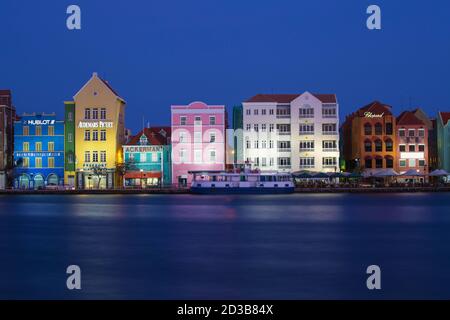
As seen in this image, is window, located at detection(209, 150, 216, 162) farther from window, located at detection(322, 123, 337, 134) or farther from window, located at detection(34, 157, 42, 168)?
window, located at detection(34, 157, 42, 168)

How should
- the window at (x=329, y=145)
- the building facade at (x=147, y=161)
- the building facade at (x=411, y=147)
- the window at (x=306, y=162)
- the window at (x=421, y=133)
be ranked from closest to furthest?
1. the building facade at (x=147, y=161)
2. the window at (x=329, y=145)
3. the window at (x=306, y=162)
4. the building facade at (x=411, y=147)
5. the window at (x=421, y=133)

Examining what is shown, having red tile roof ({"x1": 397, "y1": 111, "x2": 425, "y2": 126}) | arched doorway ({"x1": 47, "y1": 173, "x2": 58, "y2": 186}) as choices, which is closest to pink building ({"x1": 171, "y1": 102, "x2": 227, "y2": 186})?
arched doorway ({"x1": 47, "y1": 173, "x2": 58, "y2": 186})

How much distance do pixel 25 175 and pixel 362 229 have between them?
58.5 m

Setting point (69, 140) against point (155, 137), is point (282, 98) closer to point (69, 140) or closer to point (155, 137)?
point (155, 137)

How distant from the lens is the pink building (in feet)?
291

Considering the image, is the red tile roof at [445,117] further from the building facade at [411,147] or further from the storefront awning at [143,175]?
the storefront awning at [143,175]

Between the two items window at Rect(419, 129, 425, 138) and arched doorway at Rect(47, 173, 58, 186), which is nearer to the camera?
arched doorway at Rect(47, 173, 58, 186)

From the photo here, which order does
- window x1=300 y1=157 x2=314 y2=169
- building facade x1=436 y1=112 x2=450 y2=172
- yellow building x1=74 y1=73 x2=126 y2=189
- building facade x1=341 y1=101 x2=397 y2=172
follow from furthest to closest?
building facade x1=436 y1=112 x2=450 y2=172 → building facade x1=341 y1=101 x2=397 y2=172 → window x1=300 y1=157 x2=314 y2=169 → yellow building x1=74 y1=73 x2=126 y2=189

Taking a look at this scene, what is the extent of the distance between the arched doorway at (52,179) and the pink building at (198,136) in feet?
49.4

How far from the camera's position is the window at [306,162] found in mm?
90125

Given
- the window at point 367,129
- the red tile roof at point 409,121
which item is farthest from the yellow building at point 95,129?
the red tile roof at point 409,121

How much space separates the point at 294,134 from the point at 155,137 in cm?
1766

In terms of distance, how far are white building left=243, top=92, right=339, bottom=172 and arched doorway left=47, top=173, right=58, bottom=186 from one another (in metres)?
23.9
